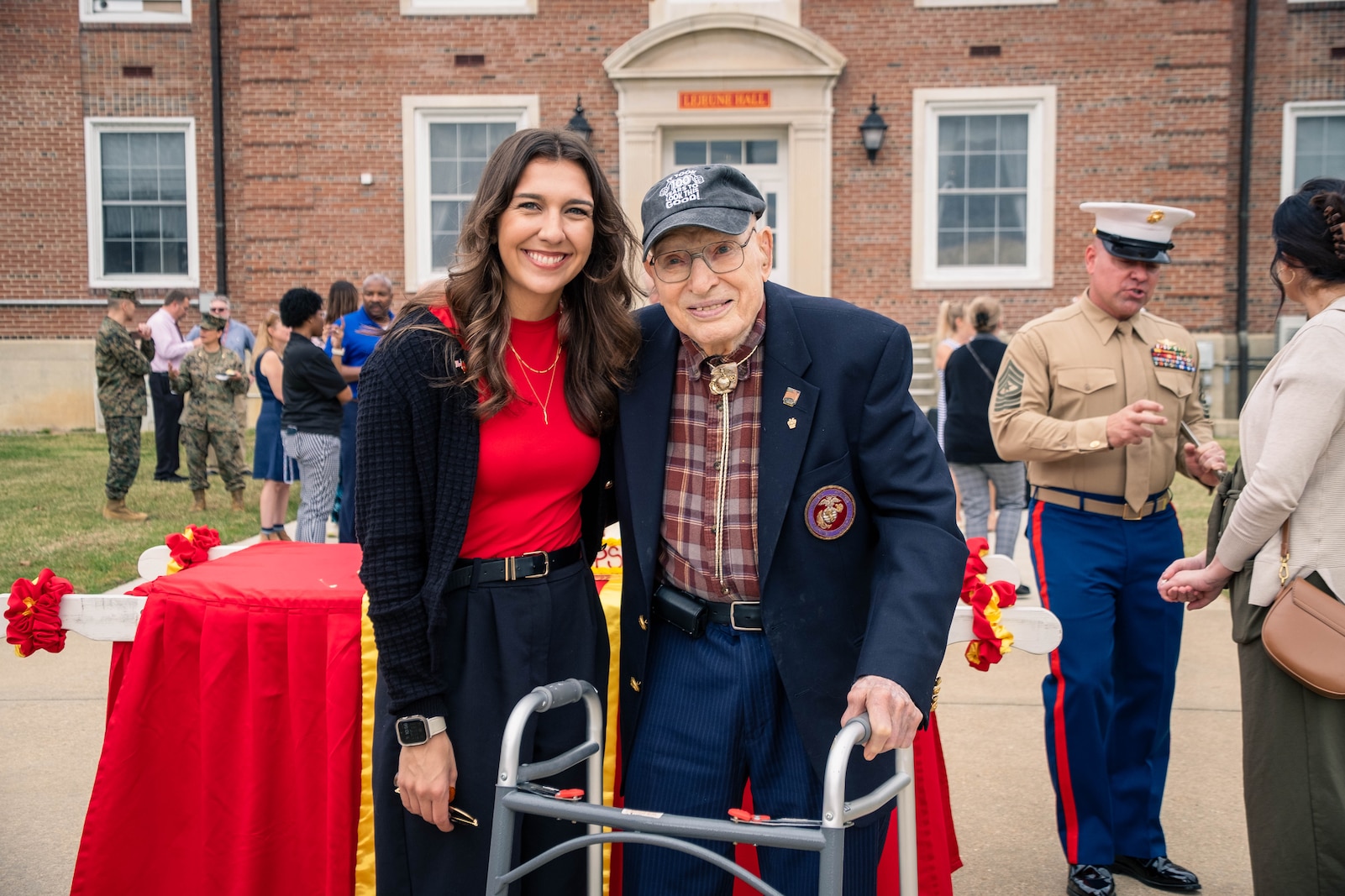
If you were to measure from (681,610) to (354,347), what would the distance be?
6491 mm

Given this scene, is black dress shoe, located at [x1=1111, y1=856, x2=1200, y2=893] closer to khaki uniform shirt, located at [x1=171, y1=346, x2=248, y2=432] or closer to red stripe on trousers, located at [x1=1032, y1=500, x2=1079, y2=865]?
red stripe on trousers, located at [x1=1032, y1=500, x2=1079, y2=865]

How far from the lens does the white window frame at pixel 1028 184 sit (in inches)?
595

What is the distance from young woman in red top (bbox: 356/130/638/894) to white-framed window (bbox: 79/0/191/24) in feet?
53.5

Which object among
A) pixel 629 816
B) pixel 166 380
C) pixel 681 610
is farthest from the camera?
pixel 166 380

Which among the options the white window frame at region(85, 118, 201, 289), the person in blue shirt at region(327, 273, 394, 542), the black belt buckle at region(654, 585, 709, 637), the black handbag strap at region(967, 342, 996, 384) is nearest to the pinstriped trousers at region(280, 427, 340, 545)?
the person in blue shirt at region(327, 273, 394, 542)

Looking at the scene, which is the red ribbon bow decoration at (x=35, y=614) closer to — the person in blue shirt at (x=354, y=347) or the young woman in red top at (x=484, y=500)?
the young woman in red top at (x=484, y=500)

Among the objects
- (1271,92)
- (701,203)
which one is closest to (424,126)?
(1271,92)

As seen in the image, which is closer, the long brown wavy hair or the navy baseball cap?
the navy baseball cap

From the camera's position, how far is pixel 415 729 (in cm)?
223

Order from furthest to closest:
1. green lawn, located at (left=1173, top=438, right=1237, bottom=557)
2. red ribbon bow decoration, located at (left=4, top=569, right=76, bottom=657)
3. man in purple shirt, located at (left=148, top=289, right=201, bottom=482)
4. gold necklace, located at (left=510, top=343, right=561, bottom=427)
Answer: man in purple shirt, located at (left=148, top=289, right=201, bottom=482)
green lawn, located at (left=1173, top=438, right=1237, bottom=557)
red ribbon bow decoration, located at (left=4, top=569, right=76, bottom=657)
gold necklace, located at (left=510, top=343, right=561, bottom=427)

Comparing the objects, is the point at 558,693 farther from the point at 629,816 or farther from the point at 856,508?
the point at 856,508

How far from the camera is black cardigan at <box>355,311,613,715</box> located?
2.21 metres

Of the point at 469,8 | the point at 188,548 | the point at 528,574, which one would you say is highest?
the point at 469,8

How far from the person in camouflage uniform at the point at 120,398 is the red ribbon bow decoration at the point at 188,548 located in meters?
7.05
